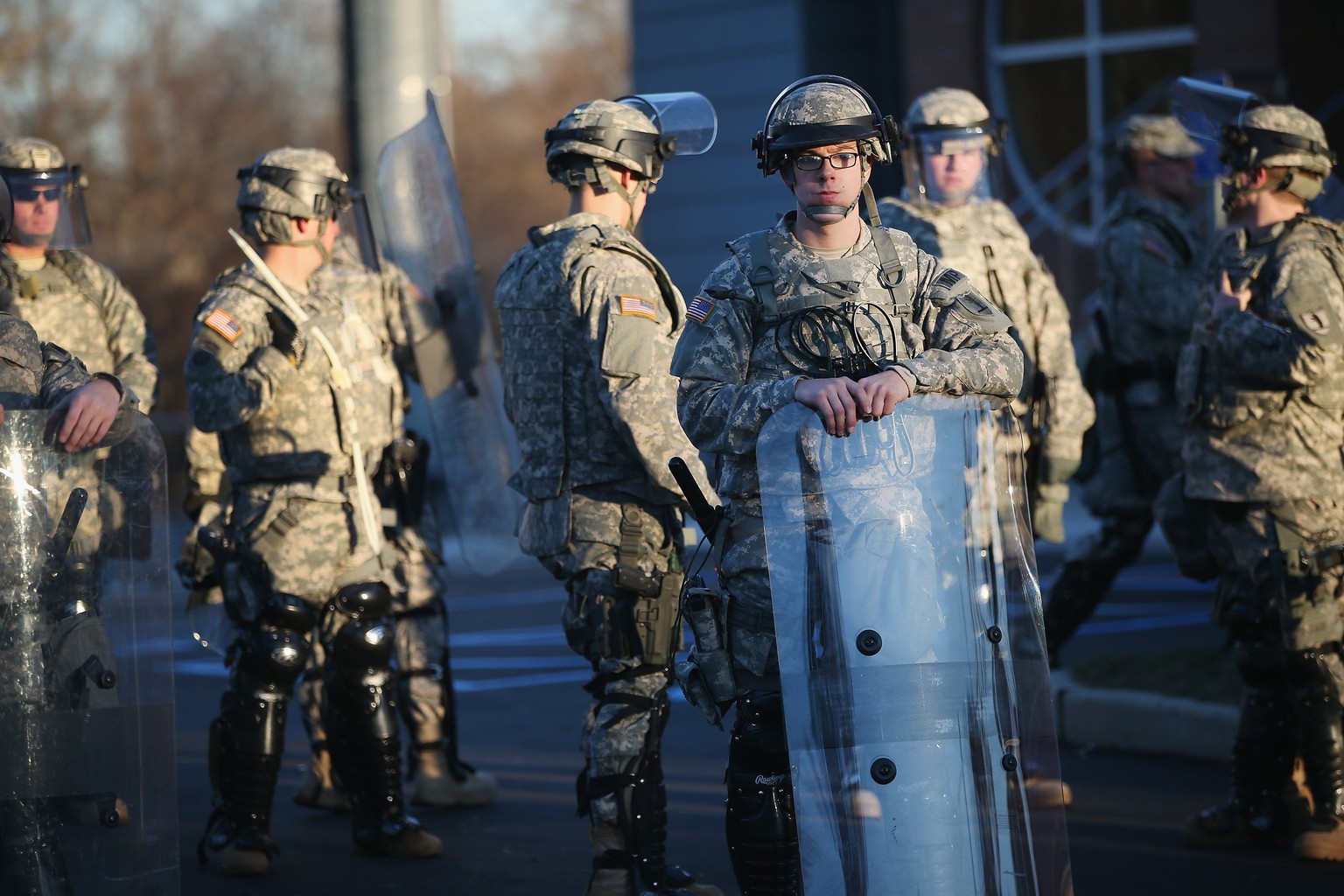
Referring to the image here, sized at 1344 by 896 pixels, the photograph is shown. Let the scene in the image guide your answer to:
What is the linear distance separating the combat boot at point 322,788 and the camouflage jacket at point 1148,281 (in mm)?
3618

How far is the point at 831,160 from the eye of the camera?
3875 mm

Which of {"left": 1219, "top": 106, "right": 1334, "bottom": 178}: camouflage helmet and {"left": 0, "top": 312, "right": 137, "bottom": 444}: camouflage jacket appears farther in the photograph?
{"left": 1219, "top": 106, "right": 1334, "bottom": 178}: camouflage helmet

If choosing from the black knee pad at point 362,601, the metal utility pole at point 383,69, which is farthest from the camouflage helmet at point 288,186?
the metal utility pole at point 383,69

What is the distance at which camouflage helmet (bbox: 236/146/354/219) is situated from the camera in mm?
5500

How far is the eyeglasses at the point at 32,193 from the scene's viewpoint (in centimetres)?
645

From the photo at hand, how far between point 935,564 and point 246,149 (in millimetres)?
32570

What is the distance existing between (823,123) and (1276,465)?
7.08ft

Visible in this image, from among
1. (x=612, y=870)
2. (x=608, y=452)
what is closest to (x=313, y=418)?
(x=608, y=452)

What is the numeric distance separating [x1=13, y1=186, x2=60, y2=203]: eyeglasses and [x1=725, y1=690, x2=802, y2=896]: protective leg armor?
12.8 ft

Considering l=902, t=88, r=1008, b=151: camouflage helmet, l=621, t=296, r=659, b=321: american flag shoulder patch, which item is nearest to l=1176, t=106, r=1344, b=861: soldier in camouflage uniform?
l=902, t=88, r=1008, b=151: camouflage helmet

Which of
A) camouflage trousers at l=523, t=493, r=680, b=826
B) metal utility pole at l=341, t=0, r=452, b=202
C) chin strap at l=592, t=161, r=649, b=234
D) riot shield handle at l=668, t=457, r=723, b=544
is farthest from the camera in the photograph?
metal utility pole at l=341, t=0, r=452, b=202

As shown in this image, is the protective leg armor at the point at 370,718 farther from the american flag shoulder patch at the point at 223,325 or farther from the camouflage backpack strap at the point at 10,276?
the camouflage backpack strap at the point at 10,276

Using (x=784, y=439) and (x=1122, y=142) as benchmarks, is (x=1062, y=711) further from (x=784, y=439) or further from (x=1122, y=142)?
(x=784, y=439)

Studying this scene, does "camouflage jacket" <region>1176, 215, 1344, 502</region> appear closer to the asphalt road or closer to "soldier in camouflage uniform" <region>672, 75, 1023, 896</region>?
the asphalt road
